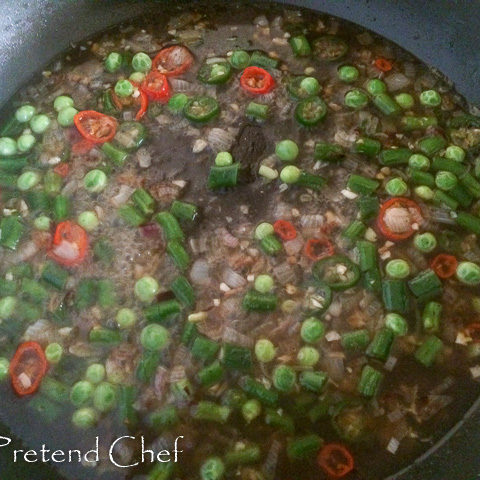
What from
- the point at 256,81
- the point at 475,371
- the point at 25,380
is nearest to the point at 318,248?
the point at 475,371

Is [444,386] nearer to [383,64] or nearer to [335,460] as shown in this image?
[335,460]

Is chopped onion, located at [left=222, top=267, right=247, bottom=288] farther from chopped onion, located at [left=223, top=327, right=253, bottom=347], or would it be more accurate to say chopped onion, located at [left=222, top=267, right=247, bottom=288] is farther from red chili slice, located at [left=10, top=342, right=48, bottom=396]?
red chili slice, located at [left=10, top=342, right=48, bottom=396]

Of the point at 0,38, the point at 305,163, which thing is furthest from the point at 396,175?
the point at 0,38

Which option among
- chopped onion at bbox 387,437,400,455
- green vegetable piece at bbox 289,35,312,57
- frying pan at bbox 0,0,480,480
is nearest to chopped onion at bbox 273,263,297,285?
chopped onion at bbox 387,437,400,455

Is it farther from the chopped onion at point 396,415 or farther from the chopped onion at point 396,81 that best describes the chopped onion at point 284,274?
the chopped onion at point 396,81

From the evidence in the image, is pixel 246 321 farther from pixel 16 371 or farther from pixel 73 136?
pixel 73 136
